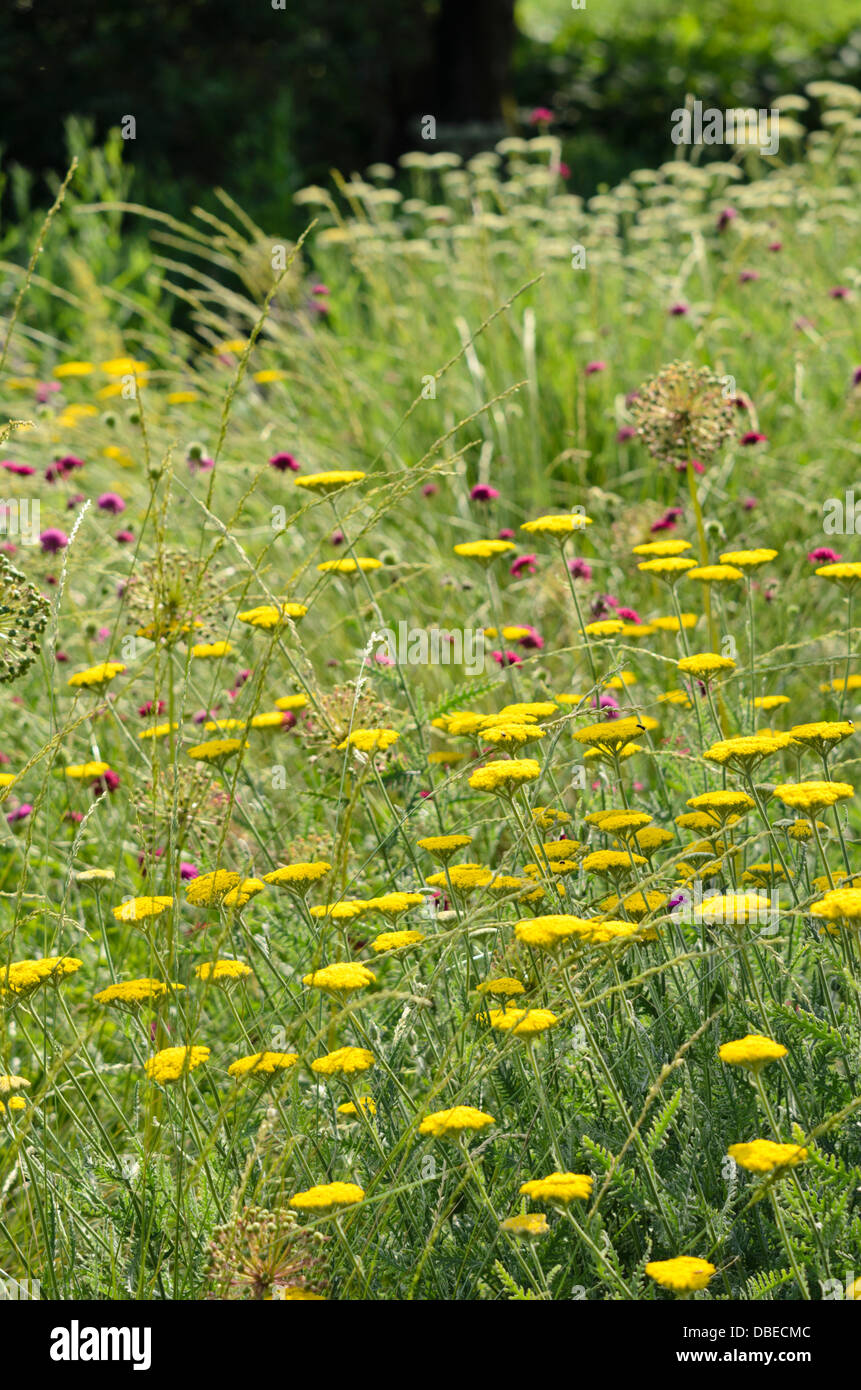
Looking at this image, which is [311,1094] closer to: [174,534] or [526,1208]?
[526,1208]

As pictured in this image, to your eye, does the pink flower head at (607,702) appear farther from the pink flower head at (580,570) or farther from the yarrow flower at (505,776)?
the yarrow flower at (505,776)

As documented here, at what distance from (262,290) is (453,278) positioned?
0.80 metres

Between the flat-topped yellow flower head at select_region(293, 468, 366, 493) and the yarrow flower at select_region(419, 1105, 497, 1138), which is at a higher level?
the flat-topped yellow flower head at select_region(293, 468, 366, 493)

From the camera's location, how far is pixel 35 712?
141 inches

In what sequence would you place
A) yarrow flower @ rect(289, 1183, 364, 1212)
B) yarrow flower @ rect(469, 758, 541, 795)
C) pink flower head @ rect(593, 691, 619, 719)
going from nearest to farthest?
yarrow flower @ rect(289, 1183, 364, 1212) < yarrow flower @ rect(469, 758, 541, 795) < pink flower head @ rect(593, 691, 619, 719)

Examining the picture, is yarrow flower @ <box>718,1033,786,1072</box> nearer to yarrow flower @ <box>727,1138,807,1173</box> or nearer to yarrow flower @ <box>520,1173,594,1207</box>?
yarrow flower @ <box>727,1138,807,1173</box>

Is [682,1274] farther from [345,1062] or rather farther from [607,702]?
[607,702]

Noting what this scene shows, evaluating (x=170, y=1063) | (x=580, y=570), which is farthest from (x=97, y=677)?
(x=580, y=570)

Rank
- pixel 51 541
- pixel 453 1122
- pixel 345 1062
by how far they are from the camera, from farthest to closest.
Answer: pixel 51 541 → pixel 345 1062 → pixel 453 1122

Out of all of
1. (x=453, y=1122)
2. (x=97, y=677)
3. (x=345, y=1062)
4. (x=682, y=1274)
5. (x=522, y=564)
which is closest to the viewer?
(x=682, y=1274)

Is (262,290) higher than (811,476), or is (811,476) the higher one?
(262,290)

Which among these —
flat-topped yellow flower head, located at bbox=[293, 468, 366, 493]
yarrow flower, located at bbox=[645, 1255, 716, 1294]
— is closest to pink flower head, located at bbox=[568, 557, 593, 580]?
flat-topped yellow flower head, located at bbox=[293, 468, 366, 493]
